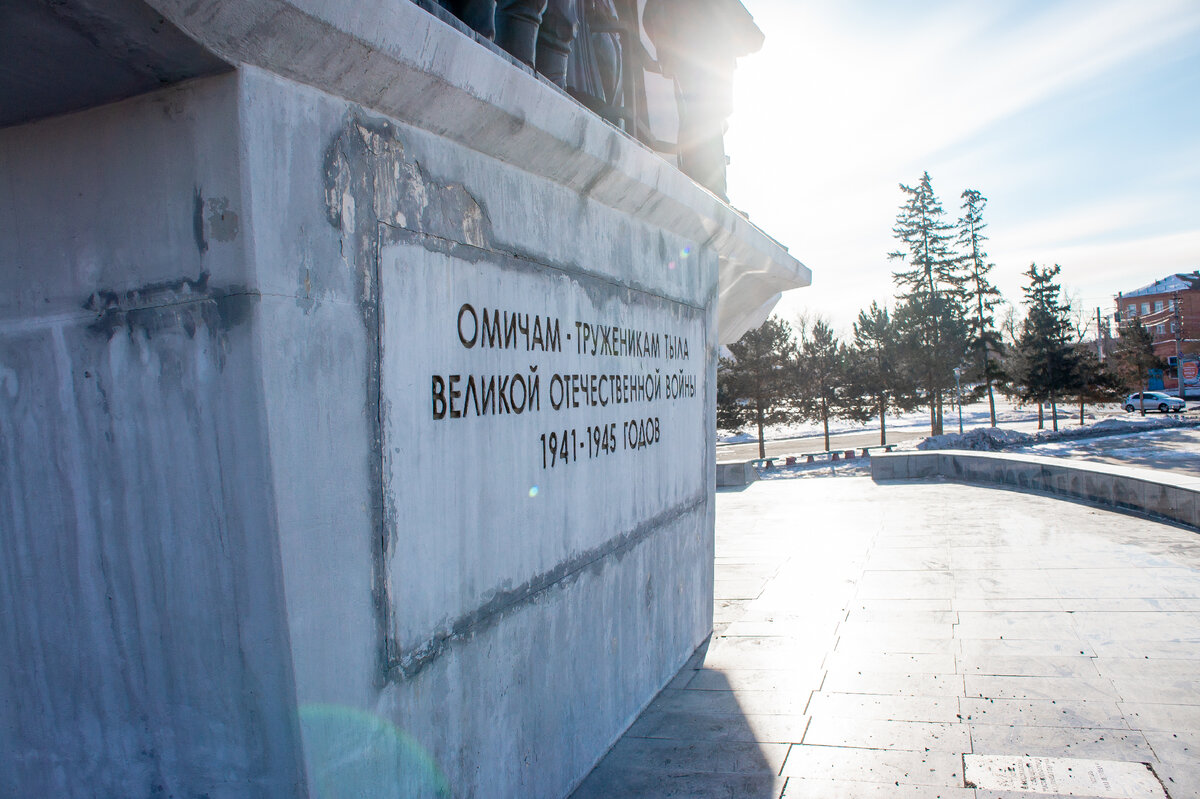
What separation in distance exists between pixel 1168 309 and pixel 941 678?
94.7 metres

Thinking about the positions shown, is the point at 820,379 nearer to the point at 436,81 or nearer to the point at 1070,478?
the point at 1070,478

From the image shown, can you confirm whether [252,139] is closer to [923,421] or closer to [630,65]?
[630,65]

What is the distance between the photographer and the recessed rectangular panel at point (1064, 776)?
3.43 meters

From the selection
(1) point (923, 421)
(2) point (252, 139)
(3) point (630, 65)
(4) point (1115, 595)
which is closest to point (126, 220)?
(2) point (252, 139)

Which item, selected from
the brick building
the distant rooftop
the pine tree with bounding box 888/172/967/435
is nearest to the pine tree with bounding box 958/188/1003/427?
the pine tree with bounding box 888/172/967/435

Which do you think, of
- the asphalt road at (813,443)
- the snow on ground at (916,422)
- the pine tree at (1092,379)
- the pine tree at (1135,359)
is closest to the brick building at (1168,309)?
the snow on ground at (916,422)

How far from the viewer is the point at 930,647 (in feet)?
17.9

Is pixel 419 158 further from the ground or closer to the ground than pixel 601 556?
further from the ground

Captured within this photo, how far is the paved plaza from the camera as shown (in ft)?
12.1

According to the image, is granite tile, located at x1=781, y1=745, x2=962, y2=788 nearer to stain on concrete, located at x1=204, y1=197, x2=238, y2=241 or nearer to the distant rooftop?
stain on concrete, located at x1=204, y1=197, x2=238, y2=241

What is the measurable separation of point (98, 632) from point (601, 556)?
2.29m

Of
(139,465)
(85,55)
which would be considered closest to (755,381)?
(139,465)

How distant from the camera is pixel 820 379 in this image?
133ft

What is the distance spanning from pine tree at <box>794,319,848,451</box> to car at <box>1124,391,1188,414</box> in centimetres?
1894
